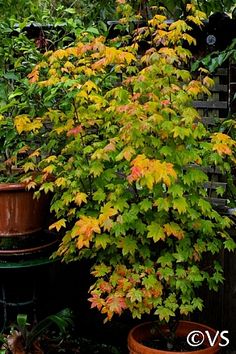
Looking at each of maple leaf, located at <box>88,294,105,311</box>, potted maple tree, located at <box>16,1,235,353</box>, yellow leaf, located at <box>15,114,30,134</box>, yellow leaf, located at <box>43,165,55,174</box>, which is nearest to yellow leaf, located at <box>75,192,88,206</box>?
potted maple tree, located at <box>16,1,235,353</box>

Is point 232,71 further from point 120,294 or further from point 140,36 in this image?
A: point 120,294

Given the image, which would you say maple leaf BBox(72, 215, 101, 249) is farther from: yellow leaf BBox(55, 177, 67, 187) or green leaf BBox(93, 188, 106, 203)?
yellow leaf BBox(55, 177, 67, 187)

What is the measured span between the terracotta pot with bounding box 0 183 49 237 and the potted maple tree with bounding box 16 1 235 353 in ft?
0.88

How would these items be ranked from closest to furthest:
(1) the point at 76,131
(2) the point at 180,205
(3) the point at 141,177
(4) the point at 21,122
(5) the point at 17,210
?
(3) the point at 141,177 → (2) the point at 180,205 → (1) the point at 76,131 → (4) the point at 21,122 → (5) the point at 17,210

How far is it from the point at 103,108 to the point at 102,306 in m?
1.03

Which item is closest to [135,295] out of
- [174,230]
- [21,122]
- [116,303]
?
[116,303]

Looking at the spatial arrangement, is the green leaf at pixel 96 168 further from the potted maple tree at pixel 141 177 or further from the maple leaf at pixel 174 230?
the maple leaf at pixel 174 230

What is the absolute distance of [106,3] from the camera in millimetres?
4367

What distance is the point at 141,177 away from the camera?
242cm

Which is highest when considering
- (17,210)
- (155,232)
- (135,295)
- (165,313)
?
(155,232)

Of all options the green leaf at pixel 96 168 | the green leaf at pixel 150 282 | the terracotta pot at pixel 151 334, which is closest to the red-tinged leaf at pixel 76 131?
the green leaf at pixel 96 168

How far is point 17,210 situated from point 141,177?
3.52 ft

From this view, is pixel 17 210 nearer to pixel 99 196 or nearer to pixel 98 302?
pixel 99 196

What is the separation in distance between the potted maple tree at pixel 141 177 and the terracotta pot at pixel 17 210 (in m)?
0.27
